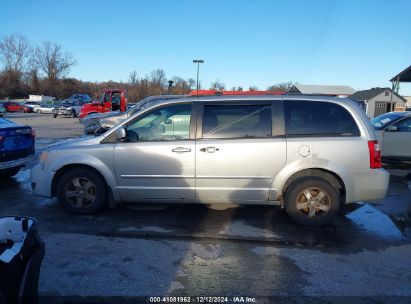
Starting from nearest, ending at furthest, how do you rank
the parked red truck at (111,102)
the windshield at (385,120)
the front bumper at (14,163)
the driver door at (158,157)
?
the driver door at (158,157) < the front bumper at (14,163) < the windshield at (385,120) < the parked red truck at (111,102)

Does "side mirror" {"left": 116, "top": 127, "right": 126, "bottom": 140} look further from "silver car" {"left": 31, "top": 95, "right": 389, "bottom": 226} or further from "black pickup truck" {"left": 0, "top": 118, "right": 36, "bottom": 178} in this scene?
"black pickup truck" {"left": 0, "top": 118, "right": 36, "bottom": 178}

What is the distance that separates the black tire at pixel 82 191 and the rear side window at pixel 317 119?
113 inches

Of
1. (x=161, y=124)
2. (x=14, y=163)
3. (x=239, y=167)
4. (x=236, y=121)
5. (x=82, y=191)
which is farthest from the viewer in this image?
(x=14, y=163)

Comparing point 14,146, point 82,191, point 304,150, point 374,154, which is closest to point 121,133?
point 82,191

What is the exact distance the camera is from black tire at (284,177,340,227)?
5148 millimetres

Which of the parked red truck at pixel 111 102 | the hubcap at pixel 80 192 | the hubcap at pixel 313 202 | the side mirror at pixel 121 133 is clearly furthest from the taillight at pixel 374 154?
the parked red truck at pixel 111 102

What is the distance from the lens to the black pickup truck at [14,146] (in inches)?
292

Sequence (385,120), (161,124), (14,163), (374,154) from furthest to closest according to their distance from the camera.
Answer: (385,120)
(14,163)
(161,124)
(374,154)

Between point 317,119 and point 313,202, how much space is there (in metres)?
1.16

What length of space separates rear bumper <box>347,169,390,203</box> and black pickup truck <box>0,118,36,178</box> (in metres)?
6.38

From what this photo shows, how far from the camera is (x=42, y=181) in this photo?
18.6 feet

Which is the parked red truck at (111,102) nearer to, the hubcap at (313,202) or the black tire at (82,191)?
the black tire at (82,191)

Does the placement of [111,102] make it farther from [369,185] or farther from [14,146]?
[369,185]

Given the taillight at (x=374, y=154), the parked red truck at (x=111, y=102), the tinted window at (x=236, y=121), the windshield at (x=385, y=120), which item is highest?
the parked red truck at (x=111, y=102)
